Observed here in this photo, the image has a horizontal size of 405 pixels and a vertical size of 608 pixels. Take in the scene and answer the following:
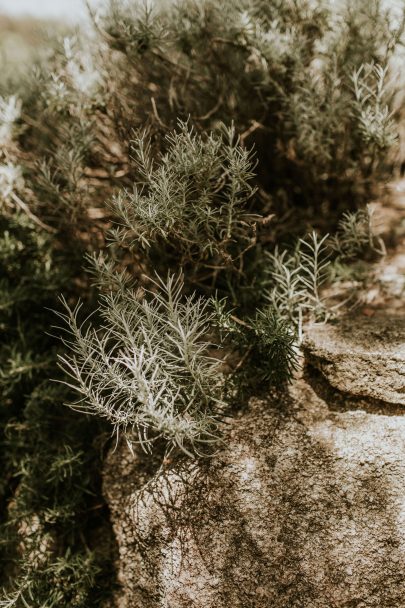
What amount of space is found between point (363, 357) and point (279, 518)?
33.4 inches

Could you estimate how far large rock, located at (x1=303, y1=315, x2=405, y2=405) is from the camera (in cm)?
198

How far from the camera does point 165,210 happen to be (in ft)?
6.05

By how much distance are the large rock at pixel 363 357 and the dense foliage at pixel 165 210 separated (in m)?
0.15

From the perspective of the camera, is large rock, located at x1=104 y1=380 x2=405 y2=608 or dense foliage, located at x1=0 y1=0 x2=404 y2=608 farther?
dense foliage, located at x1=0 y1=0 x2=404 y2=608

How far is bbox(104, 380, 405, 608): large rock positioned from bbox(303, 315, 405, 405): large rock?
14 centimetres

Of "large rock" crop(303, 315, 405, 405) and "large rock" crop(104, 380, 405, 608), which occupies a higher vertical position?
"large rock" crop(303, 315, 405, 405)

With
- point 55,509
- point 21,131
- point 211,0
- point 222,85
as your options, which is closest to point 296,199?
point 222,85

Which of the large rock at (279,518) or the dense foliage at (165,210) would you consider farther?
the dense foliage at (165,210)

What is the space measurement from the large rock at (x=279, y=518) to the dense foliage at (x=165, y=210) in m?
0.18

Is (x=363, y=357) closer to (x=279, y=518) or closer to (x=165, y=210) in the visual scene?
(x=279, y=518)

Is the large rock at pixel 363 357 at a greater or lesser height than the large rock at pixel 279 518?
greater

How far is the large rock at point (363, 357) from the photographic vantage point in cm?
198

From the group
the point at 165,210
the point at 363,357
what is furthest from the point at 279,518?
the point at 165,210

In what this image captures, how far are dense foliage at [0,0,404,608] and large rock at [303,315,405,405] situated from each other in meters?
0.15
